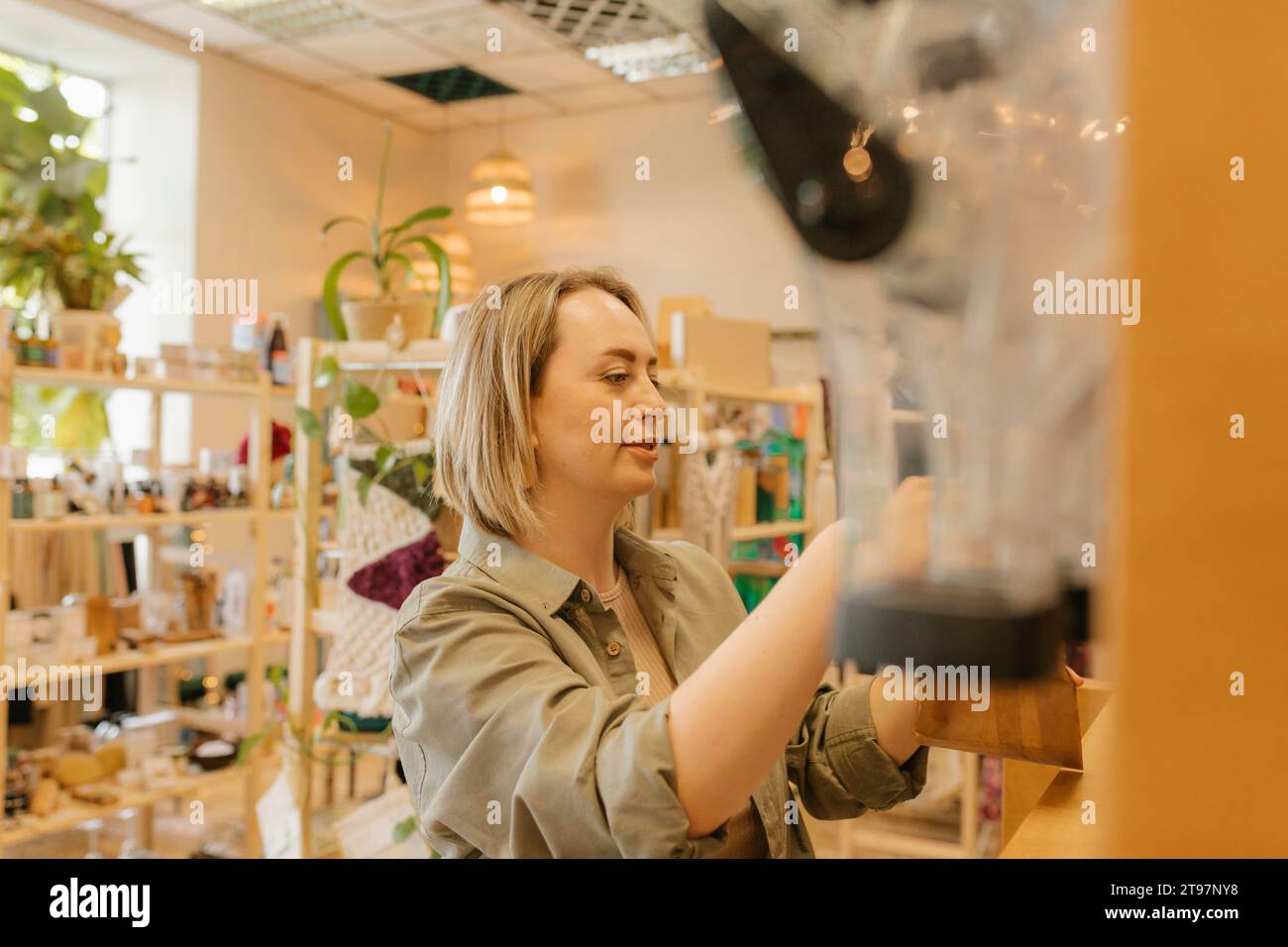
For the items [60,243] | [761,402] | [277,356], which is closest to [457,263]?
[277,356]

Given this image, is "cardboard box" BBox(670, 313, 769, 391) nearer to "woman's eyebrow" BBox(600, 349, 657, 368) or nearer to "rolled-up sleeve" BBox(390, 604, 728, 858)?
"woman's eyebrow" BBox(600, 349, 657, 368)

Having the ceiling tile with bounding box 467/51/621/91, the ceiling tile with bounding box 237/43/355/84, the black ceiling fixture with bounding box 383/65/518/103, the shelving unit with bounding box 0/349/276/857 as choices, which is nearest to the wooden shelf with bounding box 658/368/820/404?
the shelving unit with bounding box 0/349/276/857

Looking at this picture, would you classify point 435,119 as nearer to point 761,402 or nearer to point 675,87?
point 675,87

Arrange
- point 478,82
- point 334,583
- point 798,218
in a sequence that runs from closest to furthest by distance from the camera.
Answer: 1. point 798,218
2. point 334,583
3. point 478,82

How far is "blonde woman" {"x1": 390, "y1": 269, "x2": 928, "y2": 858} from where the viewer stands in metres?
0.65

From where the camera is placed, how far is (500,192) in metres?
5.22

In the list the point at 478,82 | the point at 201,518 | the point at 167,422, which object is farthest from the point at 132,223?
the point at 201,518

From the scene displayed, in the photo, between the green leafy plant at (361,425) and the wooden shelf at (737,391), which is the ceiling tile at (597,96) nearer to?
the wooden shelf at (737,391)

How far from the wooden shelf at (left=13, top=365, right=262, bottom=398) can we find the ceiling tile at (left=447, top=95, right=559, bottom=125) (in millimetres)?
3271

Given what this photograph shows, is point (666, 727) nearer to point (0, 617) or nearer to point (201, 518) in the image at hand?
point (0, 617)

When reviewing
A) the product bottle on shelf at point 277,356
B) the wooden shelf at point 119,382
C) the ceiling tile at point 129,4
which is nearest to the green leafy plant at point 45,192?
the wooden shelf at point 119,382

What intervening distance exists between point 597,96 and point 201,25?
2.15 metres

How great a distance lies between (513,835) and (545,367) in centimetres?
46
